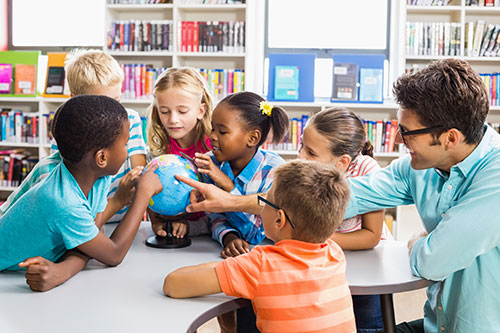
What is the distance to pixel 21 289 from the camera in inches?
54.6

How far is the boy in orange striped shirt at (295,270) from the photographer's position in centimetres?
130

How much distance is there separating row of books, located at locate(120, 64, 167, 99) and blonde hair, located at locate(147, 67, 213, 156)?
2918 mm

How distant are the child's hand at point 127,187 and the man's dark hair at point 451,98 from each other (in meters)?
0.91

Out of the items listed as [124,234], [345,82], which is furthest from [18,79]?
[124,234]

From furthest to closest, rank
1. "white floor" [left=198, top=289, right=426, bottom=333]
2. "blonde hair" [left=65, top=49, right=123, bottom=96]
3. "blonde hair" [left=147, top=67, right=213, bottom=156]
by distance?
"white floor" [left=198, top=289, right=426, bottom=333]
"blonde hair" [left=65, top=49, right=123, bottom=96]
"blonde hair" [left=147, top=67, right=213, bottom=156]

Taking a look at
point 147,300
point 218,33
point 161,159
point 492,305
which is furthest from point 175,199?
point 218,33

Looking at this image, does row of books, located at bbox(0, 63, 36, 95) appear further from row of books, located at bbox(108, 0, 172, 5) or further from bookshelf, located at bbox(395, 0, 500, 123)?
bookshelf, located at bbox(395, 0, 500, 123)

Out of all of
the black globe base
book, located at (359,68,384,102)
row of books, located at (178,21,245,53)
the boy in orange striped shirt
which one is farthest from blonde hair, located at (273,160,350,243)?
row of books, located at (178,21,245,53)

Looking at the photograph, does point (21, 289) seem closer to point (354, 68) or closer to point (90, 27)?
point (354, 68)

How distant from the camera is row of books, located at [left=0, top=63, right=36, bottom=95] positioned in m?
5.35

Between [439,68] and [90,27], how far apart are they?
16.2 ft

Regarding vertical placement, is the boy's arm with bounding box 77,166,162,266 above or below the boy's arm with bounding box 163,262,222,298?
above

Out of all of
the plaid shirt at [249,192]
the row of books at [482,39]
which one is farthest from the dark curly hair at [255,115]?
the row of books at [482,39]

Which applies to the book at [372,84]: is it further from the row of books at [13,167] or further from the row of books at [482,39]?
the row of books at [13,167]
